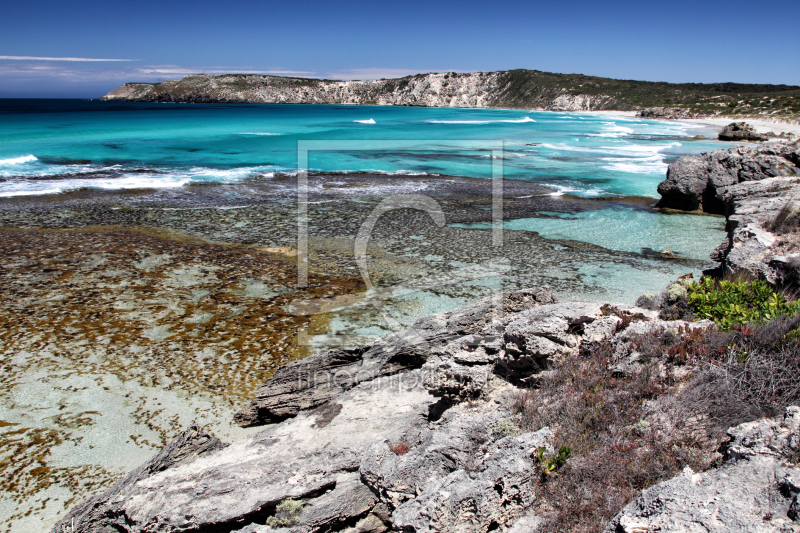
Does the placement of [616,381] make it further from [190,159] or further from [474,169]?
[190,159]

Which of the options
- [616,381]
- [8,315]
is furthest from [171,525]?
[8,315]

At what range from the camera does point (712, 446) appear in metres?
3.57

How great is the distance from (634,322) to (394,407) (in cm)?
289

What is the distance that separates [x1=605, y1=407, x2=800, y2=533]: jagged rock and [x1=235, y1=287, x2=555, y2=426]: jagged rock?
3685 millimetres

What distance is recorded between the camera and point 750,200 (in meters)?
12.2

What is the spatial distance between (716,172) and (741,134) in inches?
1358

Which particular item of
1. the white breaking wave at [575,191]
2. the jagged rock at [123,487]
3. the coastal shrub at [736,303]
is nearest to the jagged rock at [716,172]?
the white breaking wave at [575,191]

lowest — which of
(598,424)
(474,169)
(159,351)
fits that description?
(159,351)

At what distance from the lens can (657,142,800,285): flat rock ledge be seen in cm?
801

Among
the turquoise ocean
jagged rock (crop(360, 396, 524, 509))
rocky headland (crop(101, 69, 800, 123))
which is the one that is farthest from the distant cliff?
jagged rock (crop(360, 396, 524, 509))

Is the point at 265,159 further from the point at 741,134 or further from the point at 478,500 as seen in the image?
the point at 741,134

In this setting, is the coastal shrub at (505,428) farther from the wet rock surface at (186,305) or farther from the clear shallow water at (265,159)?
the clear shallow water at (265,159)

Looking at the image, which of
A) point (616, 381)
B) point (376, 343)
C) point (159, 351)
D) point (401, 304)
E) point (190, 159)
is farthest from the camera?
point (190, 159)

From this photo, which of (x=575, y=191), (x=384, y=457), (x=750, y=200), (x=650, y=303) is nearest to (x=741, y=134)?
(x=575, y=191)
